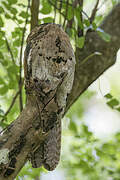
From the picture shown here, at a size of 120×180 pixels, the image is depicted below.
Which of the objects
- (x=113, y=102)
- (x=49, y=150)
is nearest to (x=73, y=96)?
(x=113, y=102)

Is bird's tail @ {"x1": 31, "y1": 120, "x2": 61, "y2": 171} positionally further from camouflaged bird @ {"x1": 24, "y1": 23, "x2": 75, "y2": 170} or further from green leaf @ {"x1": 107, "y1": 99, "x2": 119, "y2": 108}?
green leaf @ {"x1": 107, "y1": 99, "x2": 119, "y2": 108}

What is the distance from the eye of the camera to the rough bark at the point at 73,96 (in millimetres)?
976

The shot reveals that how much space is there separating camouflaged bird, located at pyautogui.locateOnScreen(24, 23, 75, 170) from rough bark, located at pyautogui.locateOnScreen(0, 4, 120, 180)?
42mm

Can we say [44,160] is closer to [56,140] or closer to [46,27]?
[56,140]

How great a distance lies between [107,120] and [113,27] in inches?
179

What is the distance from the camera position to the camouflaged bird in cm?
101

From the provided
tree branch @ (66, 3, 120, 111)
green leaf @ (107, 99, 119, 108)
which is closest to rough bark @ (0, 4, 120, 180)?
tree branch @ (66, 3, 120, 111)

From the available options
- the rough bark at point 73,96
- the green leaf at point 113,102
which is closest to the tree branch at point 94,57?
the rough bark at point 73,96

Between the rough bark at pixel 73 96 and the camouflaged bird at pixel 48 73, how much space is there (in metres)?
0.04

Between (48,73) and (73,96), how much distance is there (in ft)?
1.60

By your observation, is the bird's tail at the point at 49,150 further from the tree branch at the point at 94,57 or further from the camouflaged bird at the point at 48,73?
the tree branch at the point at 94,57

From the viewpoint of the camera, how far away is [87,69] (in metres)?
1.62

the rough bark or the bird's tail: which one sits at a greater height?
the rough bark

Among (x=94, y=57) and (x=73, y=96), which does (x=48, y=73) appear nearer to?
(x=73, y=96)
